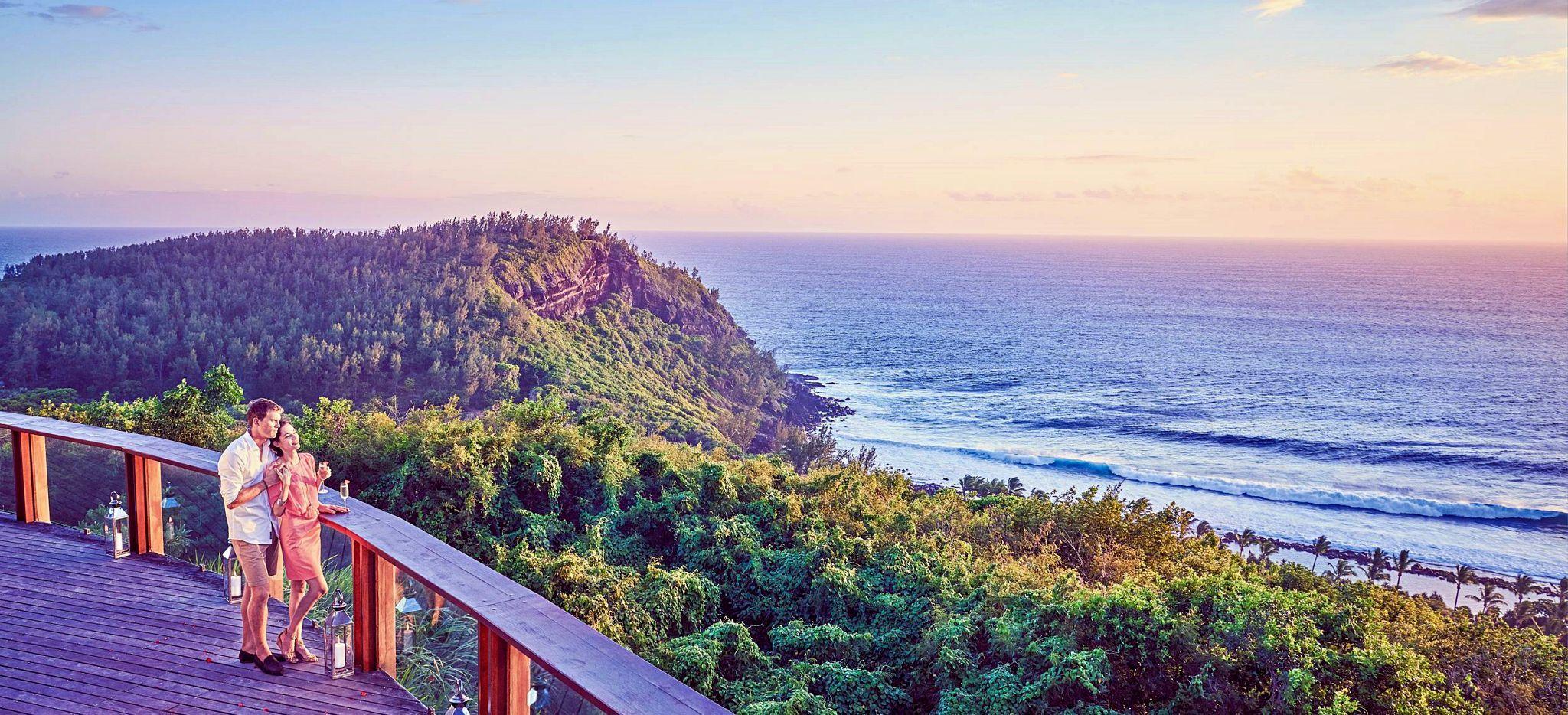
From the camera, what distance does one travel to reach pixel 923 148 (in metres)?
53.8

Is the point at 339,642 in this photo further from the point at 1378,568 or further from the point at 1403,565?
the point at 1403,565

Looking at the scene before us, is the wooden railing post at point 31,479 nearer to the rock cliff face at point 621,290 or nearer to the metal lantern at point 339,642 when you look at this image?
the metal lantern at point 339,642

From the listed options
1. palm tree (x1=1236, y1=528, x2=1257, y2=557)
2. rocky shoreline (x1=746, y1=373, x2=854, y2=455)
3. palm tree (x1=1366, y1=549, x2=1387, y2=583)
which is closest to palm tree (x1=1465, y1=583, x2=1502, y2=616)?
palm tree (x1=1366, y1=549, x2=1387, y2=583)

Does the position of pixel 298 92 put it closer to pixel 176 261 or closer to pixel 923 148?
pixel 176 261

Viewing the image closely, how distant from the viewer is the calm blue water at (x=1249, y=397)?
35219 mm

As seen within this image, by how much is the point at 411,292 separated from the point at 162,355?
10.3 metres

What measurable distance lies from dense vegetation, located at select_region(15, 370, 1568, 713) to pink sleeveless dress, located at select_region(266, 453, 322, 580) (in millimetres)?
2501

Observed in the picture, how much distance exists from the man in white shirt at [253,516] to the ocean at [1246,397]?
35.1 metres

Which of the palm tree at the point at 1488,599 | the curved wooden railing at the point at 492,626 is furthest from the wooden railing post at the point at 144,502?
the palm tree at the point at 1488,599

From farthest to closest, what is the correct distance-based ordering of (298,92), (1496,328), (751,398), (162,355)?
1. (1496,328)
2. (751,398)
3. (162,355)
4. (298,92)

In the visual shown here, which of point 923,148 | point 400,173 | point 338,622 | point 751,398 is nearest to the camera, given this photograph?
point 338,622

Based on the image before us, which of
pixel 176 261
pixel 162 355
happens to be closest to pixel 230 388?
pixel 162 355

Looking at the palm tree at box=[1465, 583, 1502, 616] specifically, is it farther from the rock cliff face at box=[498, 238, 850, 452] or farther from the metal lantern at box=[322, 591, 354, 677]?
the metal lantern at box=[322, 591, 354, 677]

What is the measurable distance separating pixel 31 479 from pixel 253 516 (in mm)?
3387
